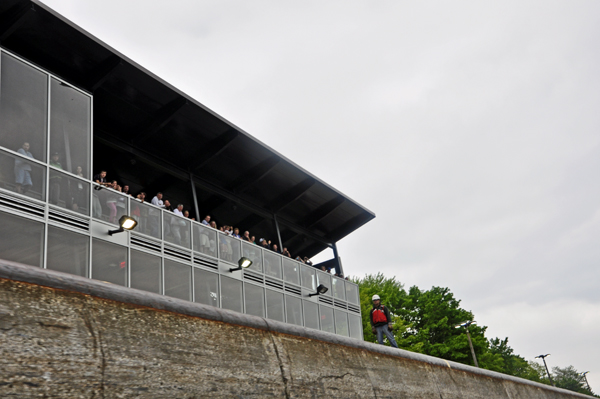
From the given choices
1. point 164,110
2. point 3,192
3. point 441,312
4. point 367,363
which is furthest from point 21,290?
point 441,312

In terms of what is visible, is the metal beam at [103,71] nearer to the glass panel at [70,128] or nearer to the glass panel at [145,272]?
the glass panel at [70,128]

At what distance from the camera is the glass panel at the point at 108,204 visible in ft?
45.3

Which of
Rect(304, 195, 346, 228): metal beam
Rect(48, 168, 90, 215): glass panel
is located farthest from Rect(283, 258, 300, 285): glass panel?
Rect(48, 168, 90, 215): glass panel

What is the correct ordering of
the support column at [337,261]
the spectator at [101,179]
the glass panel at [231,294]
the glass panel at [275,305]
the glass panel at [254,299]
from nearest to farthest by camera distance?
the spectator at [101,179], the glass panel at [231,294], the glass panel at [254,299], the glass panel at [275,305], the support column at [337,261]

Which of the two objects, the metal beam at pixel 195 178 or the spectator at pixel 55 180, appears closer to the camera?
the spectator at pixel 55 180

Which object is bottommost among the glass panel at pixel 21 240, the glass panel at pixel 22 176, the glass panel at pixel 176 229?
the glass panel at pixel 21 240

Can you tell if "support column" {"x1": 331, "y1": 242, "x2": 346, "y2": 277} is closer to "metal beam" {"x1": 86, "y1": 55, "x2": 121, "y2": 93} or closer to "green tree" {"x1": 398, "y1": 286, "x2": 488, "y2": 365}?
"metal beam" {"x1": 86, "y1": 55, "x2": 121, "y2": 93}

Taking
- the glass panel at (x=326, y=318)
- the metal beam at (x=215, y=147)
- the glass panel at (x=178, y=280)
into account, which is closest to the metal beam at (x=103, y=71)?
the metal beam at (x=215, y=147)

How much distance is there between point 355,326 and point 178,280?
11.4 m

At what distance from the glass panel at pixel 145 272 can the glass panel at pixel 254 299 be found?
13.1 ft

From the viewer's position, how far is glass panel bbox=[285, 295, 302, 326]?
67.1 ft

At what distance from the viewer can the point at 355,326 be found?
25.0 meters

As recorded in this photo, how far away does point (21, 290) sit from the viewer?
3469 mm

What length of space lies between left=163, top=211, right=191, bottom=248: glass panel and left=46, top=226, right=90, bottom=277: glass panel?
3175mm
